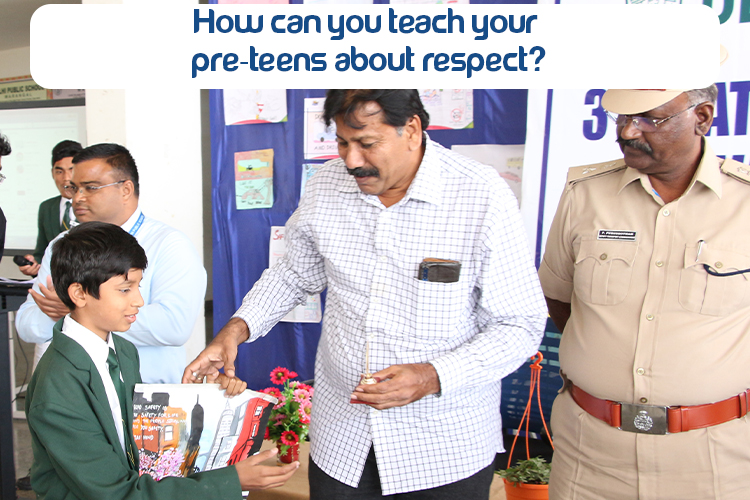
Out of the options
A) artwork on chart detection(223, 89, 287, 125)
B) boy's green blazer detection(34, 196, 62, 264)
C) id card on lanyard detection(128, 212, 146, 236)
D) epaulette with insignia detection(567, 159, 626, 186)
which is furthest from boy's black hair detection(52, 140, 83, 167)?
epaulette with insignia detection(567, 159, 626, 186)

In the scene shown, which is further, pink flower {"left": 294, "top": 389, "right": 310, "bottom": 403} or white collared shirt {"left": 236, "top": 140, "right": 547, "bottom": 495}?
pink flower {"left": 294, "top": 389, "right": 310, "bottom": 403}

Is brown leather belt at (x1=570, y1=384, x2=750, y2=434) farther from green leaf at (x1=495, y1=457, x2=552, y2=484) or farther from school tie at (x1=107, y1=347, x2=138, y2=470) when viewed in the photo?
school tie at (x1=107, y1=347, x2=138, y2=470)

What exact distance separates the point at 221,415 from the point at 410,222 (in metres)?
0.66

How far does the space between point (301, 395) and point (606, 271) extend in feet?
4.84

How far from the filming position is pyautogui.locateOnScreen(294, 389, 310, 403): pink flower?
261 centimetres

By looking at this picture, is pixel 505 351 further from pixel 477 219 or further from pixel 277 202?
pixel 277 202

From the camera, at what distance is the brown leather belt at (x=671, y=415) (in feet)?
5.08

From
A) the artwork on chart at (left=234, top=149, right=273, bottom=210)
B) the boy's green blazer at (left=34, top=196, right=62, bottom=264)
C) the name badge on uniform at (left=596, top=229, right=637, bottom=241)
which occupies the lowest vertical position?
the boy's green blazer at (left=34, top=196, right=62, bottom=264)

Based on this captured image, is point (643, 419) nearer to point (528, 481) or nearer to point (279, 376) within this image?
point (528, 481)

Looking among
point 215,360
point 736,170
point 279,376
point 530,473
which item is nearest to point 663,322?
point 736,170

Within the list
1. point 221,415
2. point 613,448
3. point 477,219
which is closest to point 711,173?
point 477,219

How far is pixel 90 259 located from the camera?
1503 mm

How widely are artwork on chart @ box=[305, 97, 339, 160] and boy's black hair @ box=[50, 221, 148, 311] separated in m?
2.17

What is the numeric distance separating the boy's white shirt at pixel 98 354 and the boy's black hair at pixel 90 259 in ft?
0.27
